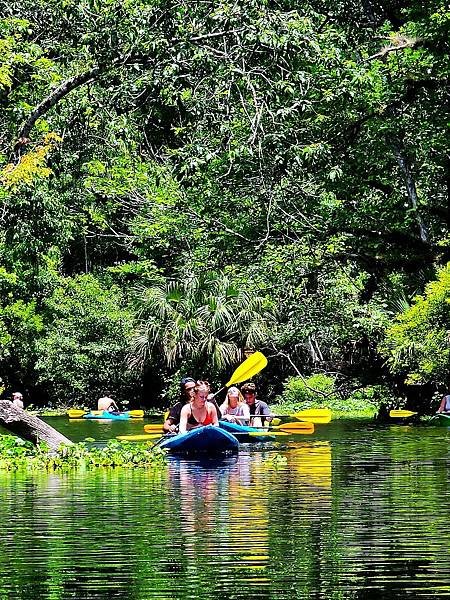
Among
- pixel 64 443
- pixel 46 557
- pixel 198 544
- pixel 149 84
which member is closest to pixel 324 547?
pixel 198 544

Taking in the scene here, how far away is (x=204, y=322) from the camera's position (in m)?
31.2

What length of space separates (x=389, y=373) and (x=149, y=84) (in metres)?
13.0

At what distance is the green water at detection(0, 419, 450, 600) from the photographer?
6816 millimetres

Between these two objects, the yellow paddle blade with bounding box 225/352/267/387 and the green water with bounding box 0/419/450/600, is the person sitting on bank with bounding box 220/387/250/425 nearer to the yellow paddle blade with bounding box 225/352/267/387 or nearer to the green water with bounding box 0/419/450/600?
the yellow paddle blade with bounding box 225/352/267/387

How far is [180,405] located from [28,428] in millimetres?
3195

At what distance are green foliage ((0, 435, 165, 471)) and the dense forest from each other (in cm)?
426

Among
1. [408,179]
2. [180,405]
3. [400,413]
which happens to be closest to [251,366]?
[180,405]

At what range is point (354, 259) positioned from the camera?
27281 mm

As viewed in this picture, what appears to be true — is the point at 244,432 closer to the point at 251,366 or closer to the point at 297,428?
the point at 251,366

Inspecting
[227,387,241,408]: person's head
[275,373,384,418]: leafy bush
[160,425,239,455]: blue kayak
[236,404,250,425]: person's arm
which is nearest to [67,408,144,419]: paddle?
[275,373,384,418]: leafy bush

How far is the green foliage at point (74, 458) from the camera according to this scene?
14.9 metres

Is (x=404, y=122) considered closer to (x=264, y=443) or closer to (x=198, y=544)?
(x=264, y=443)

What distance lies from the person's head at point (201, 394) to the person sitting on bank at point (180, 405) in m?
0.08

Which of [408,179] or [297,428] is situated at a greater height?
[408,179]
